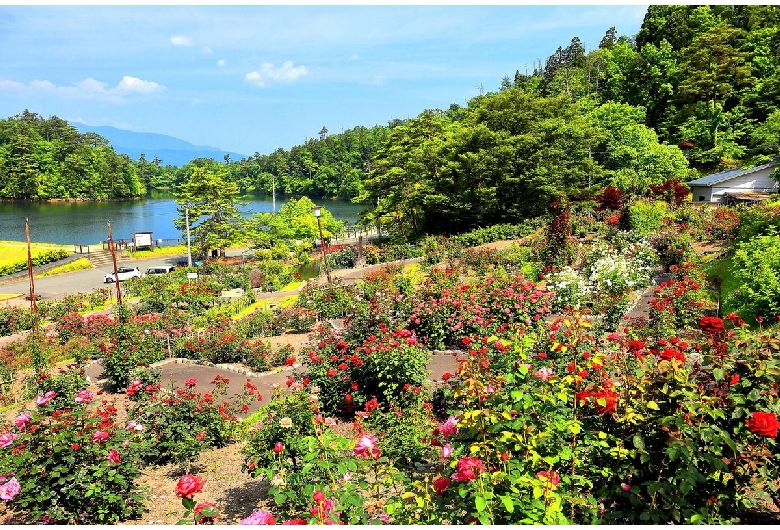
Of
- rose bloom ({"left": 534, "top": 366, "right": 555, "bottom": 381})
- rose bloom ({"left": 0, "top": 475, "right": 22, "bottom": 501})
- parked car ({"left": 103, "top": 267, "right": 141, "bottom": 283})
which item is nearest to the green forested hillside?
parked car ({"left": 103, "top": 267, "right": 141, "bottom": 283})

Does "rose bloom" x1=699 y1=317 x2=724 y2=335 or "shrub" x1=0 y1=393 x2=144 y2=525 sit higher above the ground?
"rose bloom" x1=699 y1=317 x2=724 y2=335

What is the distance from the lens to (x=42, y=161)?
270 ft

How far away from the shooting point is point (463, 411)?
3.72m

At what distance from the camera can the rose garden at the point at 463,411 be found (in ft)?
10.1

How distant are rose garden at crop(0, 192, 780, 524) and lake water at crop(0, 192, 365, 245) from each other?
93.0 ft

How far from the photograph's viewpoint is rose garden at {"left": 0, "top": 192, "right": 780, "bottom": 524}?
307cm

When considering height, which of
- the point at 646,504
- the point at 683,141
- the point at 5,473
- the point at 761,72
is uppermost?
the point at 761,72

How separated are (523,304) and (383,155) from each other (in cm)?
2640

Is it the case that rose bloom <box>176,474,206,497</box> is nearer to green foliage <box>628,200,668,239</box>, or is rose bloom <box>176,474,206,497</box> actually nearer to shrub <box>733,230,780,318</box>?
shrub <box>733,230,780,318</box>

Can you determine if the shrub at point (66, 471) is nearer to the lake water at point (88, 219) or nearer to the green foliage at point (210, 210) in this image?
the green foliage at point (210, 210)

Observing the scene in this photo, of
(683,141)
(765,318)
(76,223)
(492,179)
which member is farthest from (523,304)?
(76,223)

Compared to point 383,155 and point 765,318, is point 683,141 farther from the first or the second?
point 765,318

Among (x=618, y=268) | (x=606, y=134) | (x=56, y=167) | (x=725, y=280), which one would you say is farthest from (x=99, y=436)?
(x=56, y=167)

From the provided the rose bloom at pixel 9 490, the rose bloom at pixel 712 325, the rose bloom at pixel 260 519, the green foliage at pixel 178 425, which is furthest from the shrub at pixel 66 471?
the rose bloom at pixel 712 325
